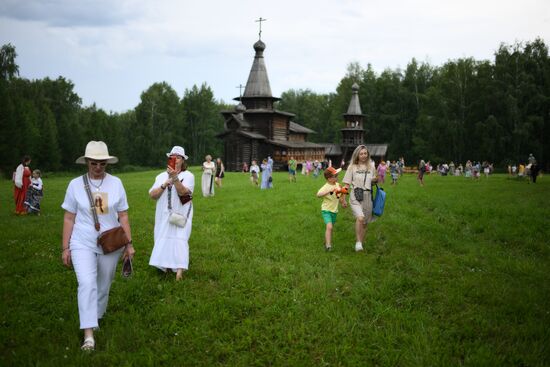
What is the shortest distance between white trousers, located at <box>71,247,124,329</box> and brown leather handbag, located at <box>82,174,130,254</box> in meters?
0.17

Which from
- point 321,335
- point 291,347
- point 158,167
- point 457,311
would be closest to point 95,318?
point 291,347

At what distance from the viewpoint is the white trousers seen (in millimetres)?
4961

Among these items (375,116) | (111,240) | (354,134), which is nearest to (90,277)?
(111,240)

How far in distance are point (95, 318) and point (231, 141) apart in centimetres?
5247

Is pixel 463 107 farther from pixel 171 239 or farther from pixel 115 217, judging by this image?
pixel 115 217

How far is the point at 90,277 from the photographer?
16.6ft

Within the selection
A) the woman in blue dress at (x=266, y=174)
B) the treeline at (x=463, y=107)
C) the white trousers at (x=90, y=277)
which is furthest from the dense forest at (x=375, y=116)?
the white trousers at (x=90, y=277)

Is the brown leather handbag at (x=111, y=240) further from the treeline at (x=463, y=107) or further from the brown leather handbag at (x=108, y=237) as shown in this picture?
the treeline at (x=463, y=107)

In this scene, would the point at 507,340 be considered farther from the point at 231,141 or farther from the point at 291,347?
the point at 231,141

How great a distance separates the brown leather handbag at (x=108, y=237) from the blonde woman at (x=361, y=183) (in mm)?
5306

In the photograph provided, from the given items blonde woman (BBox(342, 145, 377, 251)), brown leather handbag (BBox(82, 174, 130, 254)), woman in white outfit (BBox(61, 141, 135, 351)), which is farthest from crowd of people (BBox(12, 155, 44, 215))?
brown leather handbag (BBox(82, 174, 130, 254))

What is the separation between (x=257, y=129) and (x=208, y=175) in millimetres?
38916

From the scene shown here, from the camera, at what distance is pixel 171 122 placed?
82500mm

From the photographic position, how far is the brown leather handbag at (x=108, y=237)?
5180 mm
